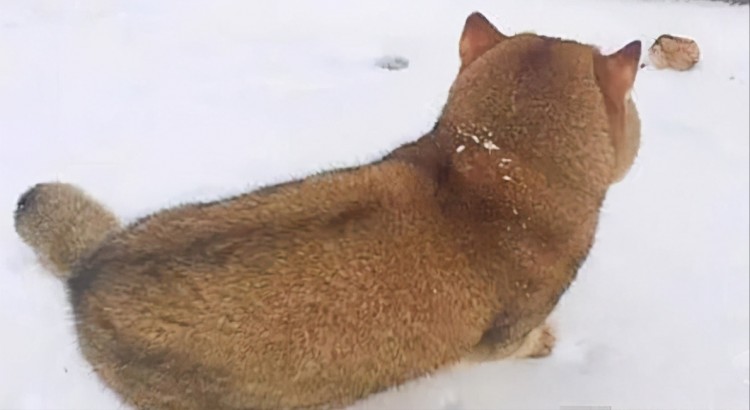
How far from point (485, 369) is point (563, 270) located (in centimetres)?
44

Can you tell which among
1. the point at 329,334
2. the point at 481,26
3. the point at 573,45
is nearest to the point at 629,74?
the point at 573,45

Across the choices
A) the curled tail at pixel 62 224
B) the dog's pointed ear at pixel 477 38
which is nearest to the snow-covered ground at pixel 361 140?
the curled tail at pixel 62 224

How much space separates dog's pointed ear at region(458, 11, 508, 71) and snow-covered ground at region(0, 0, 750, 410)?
1.97 ft

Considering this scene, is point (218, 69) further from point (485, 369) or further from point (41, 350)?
point (485, 369)

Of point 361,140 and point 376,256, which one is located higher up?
point 361,140

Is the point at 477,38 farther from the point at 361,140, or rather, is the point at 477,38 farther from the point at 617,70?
the point at 361,140

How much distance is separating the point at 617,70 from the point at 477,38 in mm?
273

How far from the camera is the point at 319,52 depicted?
9.43 ft

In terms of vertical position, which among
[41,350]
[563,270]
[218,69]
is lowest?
[41,350]

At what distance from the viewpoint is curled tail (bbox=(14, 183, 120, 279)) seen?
2117 millimetres

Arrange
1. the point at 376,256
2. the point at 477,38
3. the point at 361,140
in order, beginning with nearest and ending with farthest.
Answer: the point at 376,256 → the point at 477,38 → the point at 361,140

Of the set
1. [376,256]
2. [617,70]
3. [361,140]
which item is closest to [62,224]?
[376,256]

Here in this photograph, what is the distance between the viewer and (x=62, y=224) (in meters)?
2.15

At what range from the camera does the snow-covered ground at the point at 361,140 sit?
2.43 m
